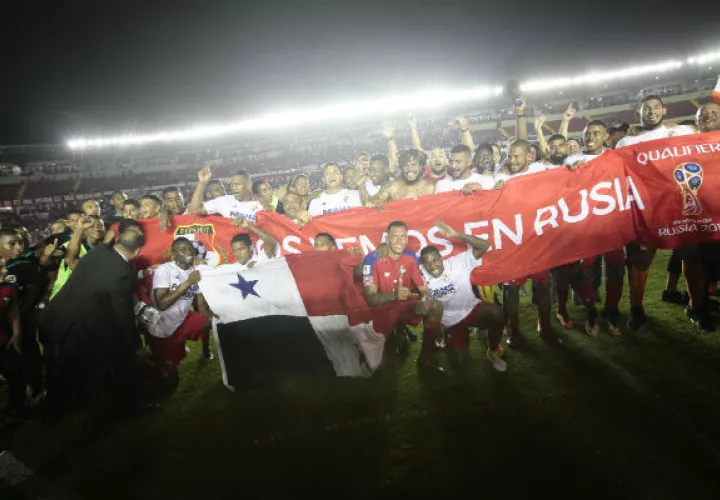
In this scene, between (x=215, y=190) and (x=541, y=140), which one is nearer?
(x=215, y=190)

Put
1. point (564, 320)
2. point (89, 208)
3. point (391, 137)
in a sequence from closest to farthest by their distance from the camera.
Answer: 1. point (564, 320)
2. point (89, 208)
3. point (391, 137)

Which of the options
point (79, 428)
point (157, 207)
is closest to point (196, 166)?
point (157, 207)

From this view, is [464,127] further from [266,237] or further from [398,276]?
[266,237]

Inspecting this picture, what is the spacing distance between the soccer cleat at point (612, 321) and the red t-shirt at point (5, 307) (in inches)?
252

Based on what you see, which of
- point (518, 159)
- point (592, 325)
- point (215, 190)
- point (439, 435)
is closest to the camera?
point (439, 435)

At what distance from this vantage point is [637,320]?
4.70m

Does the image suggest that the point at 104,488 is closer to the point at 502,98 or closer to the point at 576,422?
the point at 576,422

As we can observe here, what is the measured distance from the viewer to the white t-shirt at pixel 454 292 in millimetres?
4324

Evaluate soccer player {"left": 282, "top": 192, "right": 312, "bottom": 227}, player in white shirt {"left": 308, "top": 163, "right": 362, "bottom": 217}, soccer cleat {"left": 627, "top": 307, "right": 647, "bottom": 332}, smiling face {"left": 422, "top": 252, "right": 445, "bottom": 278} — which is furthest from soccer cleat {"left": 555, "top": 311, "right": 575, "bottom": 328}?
soccer player {"left": 282, "top": 192, "right": 312, "bottom": 227}

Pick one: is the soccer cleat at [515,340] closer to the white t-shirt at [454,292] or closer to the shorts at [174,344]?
the white t-shirt at [454,292]

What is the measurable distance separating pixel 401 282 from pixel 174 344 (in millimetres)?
2727

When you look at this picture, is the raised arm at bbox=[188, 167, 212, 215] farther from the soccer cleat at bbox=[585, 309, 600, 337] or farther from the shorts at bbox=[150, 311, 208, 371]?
the soccer cleat at bbox=[585, 309, 600, 337]

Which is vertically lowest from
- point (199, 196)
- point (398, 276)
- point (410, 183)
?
point (398, 276)

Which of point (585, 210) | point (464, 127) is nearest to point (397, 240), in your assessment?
point (585, 210)
